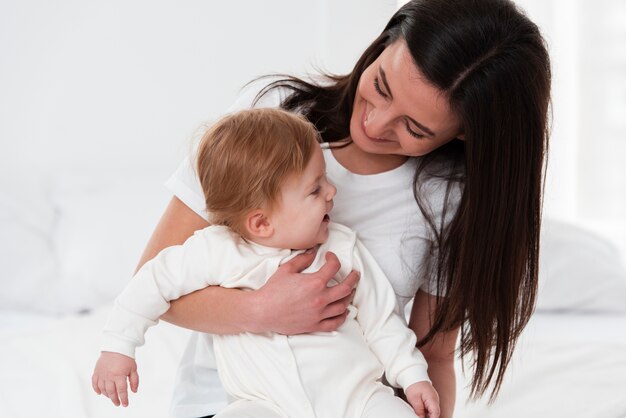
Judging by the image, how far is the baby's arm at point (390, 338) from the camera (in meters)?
1.34

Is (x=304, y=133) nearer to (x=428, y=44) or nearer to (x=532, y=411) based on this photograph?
(x=428, y=44)

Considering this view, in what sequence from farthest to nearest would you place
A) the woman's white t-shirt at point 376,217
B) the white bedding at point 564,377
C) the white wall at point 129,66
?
1. the white wall at point 129,66
2. the white bedding at point 564,377
3. the woman's white t-shirt at point 376,217

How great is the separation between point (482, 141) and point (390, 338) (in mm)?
358

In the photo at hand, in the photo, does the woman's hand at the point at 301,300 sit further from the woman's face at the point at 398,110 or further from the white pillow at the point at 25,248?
the white pillow at the point at 25,248

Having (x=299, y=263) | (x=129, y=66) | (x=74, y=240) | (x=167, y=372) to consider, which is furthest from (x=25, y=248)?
(x=299, y=263)

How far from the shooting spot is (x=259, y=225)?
1342 mm

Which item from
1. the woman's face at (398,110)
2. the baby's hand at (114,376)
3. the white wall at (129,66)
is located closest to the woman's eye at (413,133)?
the woman's face at (398,110)

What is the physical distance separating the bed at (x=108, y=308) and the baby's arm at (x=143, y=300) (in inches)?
23.3

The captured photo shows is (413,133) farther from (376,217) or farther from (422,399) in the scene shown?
(422,399)

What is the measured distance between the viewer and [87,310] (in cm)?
283

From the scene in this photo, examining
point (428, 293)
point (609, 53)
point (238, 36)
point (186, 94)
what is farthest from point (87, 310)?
point (609, 53)

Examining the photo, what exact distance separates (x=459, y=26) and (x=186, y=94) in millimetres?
1996

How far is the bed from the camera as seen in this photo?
76.7 inches

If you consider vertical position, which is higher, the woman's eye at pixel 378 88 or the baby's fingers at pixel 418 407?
the woman's eye at pixel 378 88
